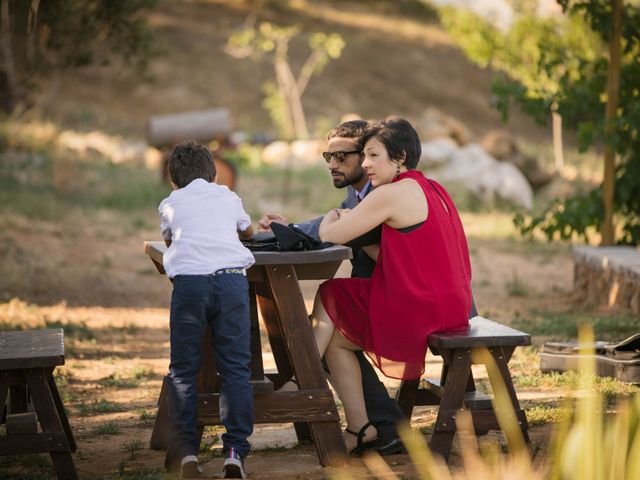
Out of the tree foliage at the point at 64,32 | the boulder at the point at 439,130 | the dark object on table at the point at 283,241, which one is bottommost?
the dark object on table at the point at 283,241

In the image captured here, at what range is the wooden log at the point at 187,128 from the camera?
18219 millimetres

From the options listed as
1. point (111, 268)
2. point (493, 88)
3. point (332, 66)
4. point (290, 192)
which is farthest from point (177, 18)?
point (493, 88)

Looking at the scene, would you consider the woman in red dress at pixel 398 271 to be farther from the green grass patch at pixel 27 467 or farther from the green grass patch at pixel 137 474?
the green grass patch at pixel 27 467

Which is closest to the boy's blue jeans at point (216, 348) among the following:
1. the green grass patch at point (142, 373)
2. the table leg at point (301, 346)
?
the table leg at point (301, 346)

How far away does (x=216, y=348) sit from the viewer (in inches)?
176

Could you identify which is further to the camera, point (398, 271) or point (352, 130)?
point (352, 130)

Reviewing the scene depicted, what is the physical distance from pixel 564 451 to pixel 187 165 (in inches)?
85.1

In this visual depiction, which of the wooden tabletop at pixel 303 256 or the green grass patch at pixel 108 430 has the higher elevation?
the wooden tabletop at pixel 303 256

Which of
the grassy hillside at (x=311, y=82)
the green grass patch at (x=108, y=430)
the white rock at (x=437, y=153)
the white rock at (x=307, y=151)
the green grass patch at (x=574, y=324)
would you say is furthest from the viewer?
the grassy hillside at (x=311, y=82)

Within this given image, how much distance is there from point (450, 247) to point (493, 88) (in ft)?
17.0

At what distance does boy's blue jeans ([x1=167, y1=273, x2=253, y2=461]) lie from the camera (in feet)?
14.4

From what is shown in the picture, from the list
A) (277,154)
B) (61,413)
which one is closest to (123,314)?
(61,413)

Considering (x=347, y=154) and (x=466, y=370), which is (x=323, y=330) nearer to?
(x=466, y=370)

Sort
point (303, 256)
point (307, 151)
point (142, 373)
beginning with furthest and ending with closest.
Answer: point (307, 151)
point (142, 373)
point (303, 256)
